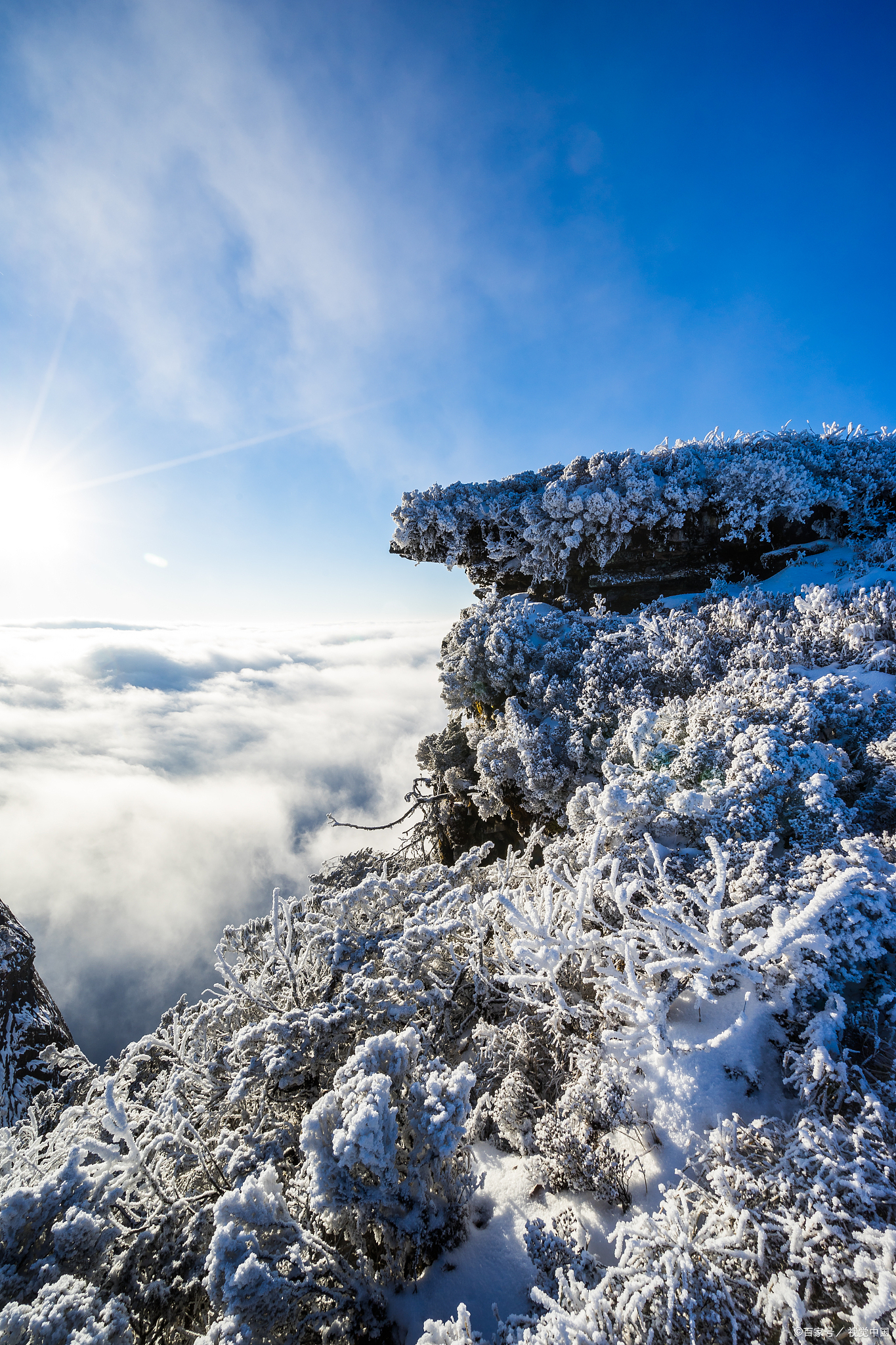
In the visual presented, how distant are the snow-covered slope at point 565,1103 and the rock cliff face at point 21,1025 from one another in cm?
490

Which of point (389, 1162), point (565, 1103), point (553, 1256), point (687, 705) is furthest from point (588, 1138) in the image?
point (687, 705)

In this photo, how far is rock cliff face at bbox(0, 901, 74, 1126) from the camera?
9992 millimetres

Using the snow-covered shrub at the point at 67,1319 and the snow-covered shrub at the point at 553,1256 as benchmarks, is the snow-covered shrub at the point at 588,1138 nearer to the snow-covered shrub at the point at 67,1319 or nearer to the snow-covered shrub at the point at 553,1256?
the snow-covered shrub at the point at 553,1256

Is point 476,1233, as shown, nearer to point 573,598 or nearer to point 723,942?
point 723,942

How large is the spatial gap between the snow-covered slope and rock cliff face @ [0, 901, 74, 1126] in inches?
193

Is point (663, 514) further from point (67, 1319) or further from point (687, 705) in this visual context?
point (67, 1319)

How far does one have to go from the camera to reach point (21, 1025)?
35.7 feet

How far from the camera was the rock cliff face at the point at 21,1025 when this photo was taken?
32.8 feet

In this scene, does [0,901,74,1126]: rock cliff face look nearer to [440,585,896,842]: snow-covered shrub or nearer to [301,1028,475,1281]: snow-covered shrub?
[301,1028,475,1281]: snow-covered shrub

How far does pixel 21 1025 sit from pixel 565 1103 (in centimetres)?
1329

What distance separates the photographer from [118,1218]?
4.42 meters

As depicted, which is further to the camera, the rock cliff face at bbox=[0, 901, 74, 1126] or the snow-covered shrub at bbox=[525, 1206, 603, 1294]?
the rock cliff face at bbox=[0, 901, 74, 1126]

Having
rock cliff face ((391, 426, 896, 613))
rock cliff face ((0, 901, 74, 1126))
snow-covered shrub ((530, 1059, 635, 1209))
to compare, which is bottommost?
rock cliff face ((0, 901, 74, 1126))

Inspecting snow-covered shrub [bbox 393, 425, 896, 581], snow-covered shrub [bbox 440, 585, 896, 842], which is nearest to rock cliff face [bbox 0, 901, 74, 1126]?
snow-covered shrub [bbox 440, 585, 896, 842]
